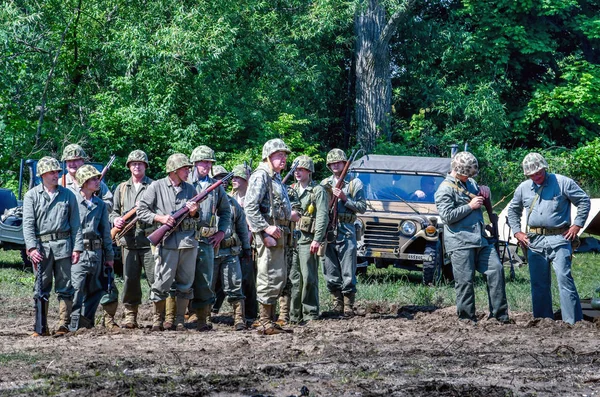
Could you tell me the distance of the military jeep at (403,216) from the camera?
1605cm

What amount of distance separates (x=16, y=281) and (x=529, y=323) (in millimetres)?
8192

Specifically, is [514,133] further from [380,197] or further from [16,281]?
[16,281]

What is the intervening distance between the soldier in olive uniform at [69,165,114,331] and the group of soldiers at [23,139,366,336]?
0.4 inches

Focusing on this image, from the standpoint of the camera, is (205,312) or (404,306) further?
(404,306)

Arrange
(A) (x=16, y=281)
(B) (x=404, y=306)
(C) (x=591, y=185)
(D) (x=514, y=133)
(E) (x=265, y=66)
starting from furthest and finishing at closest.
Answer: (D) (x=514, y=133)
(C) (x=591, y=185)
(E) (x=265, y=66)
(A) (x=16, y=281)
(B) (x=404, y=306)

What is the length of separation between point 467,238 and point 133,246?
11.4ft

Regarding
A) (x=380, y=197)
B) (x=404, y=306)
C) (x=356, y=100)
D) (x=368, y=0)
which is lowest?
(x=404, y=306)

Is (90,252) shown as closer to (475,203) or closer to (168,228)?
(168,228)

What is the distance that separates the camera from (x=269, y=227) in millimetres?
10430

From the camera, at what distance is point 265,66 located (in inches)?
1043

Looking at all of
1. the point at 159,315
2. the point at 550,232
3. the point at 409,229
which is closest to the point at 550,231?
the point at 550,232

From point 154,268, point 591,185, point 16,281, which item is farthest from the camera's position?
point 591,185

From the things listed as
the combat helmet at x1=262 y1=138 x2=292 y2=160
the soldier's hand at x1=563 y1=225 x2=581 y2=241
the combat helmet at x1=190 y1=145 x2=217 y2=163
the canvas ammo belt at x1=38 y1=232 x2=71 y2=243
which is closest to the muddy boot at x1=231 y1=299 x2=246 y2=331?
the combat helmet at x1=190 y1=145 x2=217 y2=163

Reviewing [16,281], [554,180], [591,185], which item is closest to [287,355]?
[554,180]
